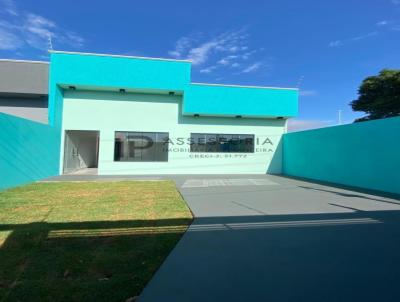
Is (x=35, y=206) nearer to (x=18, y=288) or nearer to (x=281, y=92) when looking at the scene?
(x=18, y=288)

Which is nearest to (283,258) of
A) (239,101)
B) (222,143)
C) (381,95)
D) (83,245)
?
(83,245)

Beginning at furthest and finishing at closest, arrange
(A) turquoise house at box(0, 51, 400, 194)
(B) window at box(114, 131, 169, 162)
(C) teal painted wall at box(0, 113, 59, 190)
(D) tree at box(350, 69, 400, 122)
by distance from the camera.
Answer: (D) tree at box(350, 69, 400, 122)
(B) window at box(114, 131, 169, 162)
(A) turquoise house at box(0, 51, 400, 194)
(C) teal painted wall at box(0, 113, 59, 190)

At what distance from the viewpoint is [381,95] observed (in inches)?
1194

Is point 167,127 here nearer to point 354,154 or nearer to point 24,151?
point 24,151

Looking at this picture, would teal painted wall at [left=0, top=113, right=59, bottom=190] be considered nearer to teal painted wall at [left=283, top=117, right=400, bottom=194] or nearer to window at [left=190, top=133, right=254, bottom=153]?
window at [left=190, top=133, right=254, bottom=153]

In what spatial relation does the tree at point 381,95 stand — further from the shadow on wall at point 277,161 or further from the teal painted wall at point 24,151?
the teal painted wall at point 24,151

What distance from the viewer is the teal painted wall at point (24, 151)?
33.5 feet

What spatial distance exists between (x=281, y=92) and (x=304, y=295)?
1733 centimetres

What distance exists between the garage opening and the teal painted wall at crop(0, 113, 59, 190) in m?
2.06

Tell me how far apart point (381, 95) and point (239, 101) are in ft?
67.8

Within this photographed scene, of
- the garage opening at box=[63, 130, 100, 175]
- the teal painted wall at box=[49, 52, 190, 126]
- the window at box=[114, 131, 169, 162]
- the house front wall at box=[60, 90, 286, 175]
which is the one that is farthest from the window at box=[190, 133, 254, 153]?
the garage opening at box=[63, 130, 100, 175]

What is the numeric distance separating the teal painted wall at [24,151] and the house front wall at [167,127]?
228 centimetres

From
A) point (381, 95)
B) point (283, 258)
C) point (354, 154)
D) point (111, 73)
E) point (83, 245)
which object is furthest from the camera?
point (381, 95)

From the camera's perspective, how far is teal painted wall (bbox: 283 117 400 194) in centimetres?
1104
